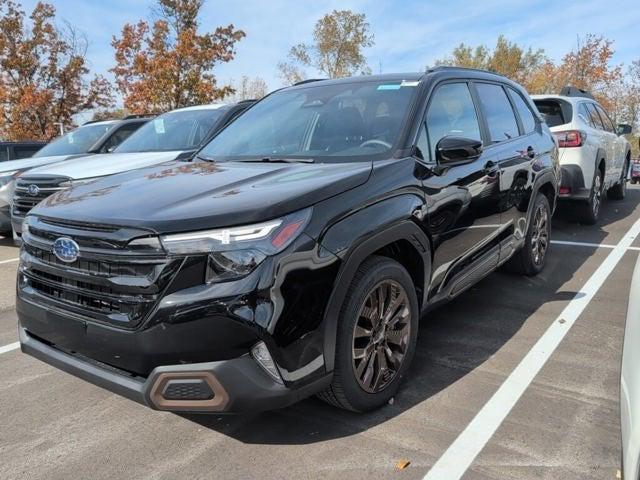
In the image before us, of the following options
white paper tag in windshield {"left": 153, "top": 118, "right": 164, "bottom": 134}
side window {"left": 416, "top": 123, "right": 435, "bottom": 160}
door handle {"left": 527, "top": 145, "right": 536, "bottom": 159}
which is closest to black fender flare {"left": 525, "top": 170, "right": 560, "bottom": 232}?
door handle {"left": 527, "top": 145, "right": 536, "bottom": 159}

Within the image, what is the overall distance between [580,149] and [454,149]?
187 inches

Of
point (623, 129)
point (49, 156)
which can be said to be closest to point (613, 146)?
point (623, 129)

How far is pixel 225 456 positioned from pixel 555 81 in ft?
133

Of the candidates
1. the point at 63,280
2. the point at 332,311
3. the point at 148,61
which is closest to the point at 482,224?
the point at 332,311

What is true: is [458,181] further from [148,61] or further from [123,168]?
[148,61]

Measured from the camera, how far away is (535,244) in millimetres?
5238

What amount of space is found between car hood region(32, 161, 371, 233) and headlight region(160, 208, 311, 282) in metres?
0.04

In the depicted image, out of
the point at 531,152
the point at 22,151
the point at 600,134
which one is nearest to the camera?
the point at 531,152

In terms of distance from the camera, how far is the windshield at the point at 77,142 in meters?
8.96

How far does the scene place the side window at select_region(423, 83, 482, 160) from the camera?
3477 millimetres

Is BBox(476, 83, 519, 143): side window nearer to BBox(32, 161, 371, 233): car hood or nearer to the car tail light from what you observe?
BBox(32, 161, 371, 233): car hood

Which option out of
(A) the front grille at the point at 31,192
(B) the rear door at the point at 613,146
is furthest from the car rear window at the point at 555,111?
(A) the front grille at the point at 31,192

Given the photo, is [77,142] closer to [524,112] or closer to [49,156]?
[49,156]

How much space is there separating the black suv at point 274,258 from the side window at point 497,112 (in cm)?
52
